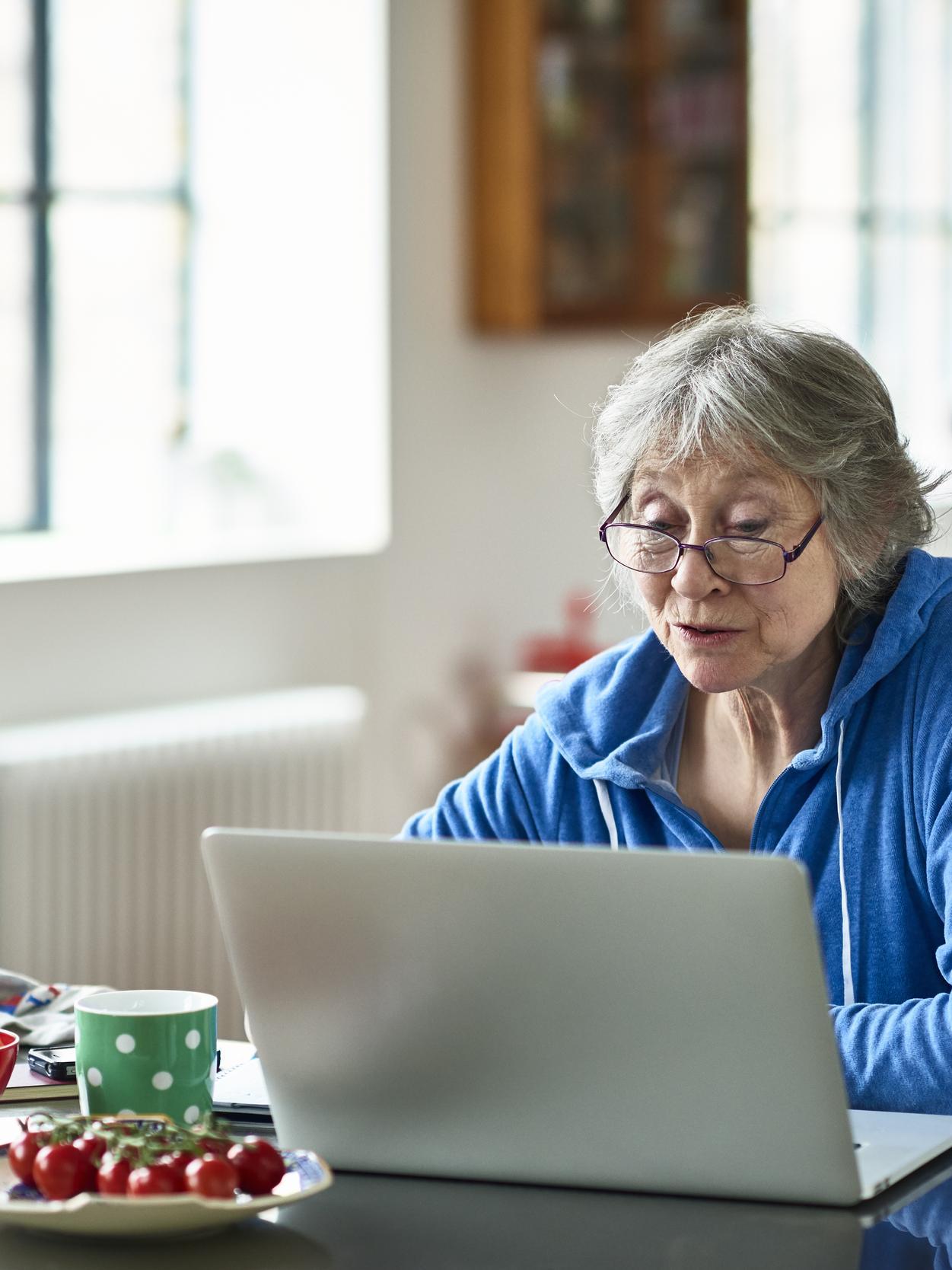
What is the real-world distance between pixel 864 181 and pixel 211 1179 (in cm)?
490

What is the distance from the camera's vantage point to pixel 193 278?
3812mm

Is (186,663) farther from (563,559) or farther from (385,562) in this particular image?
(563,559)

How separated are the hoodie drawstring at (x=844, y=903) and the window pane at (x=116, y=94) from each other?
7.66 feet

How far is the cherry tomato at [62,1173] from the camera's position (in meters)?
1.14

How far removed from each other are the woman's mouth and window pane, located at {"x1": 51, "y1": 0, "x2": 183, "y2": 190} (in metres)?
2.23

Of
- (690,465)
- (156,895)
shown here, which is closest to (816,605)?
(690,465)

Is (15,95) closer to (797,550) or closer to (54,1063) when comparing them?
(797,550)

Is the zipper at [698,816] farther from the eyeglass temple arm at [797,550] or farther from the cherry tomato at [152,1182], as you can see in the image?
the cherry tomato at [152,1182]

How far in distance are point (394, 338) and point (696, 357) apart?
224 centimetres

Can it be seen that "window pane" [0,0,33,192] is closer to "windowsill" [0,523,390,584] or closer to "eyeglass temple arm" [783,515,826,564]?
"windowsill" [0,523,390,584]

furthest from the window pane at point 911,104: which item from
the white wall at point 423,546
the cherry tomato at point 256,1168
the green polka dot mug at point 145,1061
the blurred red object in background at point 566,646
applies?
the cherry tomato at point 256,1168

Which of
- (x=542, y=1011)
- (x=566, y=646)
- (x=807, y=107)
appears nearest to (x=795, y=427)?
(x=542, y=1011)

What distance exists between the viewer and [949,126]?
5832 mm

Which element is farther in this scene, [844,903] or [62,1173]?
[844,903]
